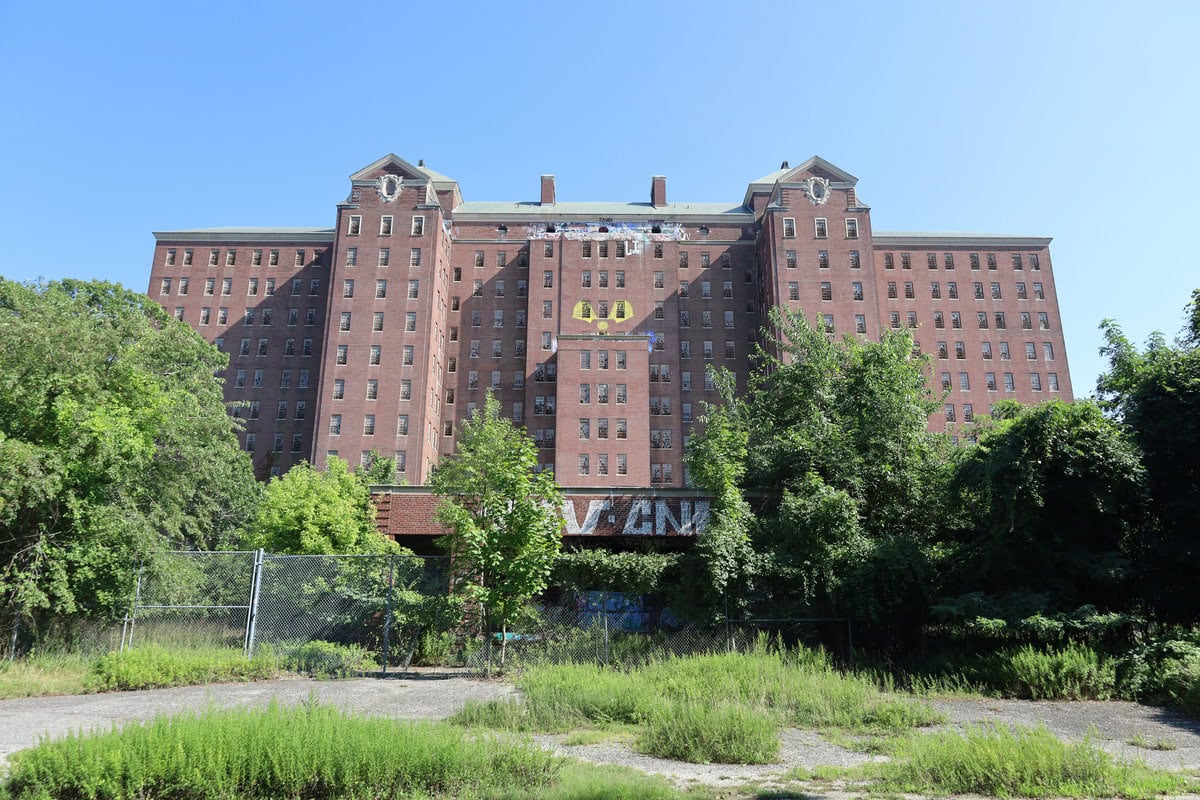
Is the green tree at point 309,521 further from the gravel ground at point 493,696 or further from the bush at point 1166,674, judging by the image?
the bush at point 1166,674

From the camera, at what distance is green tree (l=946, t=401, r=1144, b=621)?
17.6 metres

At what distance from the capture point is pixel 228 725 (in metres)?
8.59

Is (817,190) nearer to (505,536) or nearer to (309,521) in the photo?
(309,521)

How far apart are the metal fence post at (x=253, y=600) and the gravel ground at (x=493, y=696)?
1868 mm

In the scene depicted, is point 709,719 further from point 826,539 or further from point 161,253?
point 161,253

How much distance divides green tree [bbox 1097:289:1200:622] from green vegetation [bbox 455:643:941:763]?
8.24 metres

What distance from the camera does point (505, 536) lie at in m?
19.8

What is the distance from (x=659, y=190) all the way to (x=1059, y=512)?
77334mm

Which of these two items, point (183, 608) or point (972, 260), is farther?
point (972, 260)

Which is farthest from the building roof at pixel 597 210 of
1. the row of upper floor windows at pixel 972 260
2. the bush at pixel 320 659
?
the bush at pixel 320 659

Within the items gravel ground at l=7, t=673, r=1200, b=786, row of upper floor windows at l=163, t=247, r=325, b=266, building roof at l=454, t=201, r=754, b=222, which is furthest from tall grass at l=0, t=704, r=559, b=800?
row of upper floor windows at l=163, t=247, r=325, b=266

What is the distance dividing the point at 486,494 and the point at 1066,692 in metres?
14.2

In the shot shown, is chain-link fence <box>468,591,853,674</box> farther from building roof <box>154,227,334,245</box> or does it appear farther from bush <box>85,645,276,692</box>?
building roof <box>154,227,334,245</box>

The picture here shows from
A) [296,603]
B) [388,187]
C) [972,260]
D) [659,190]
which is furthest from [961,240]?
[296,603]
